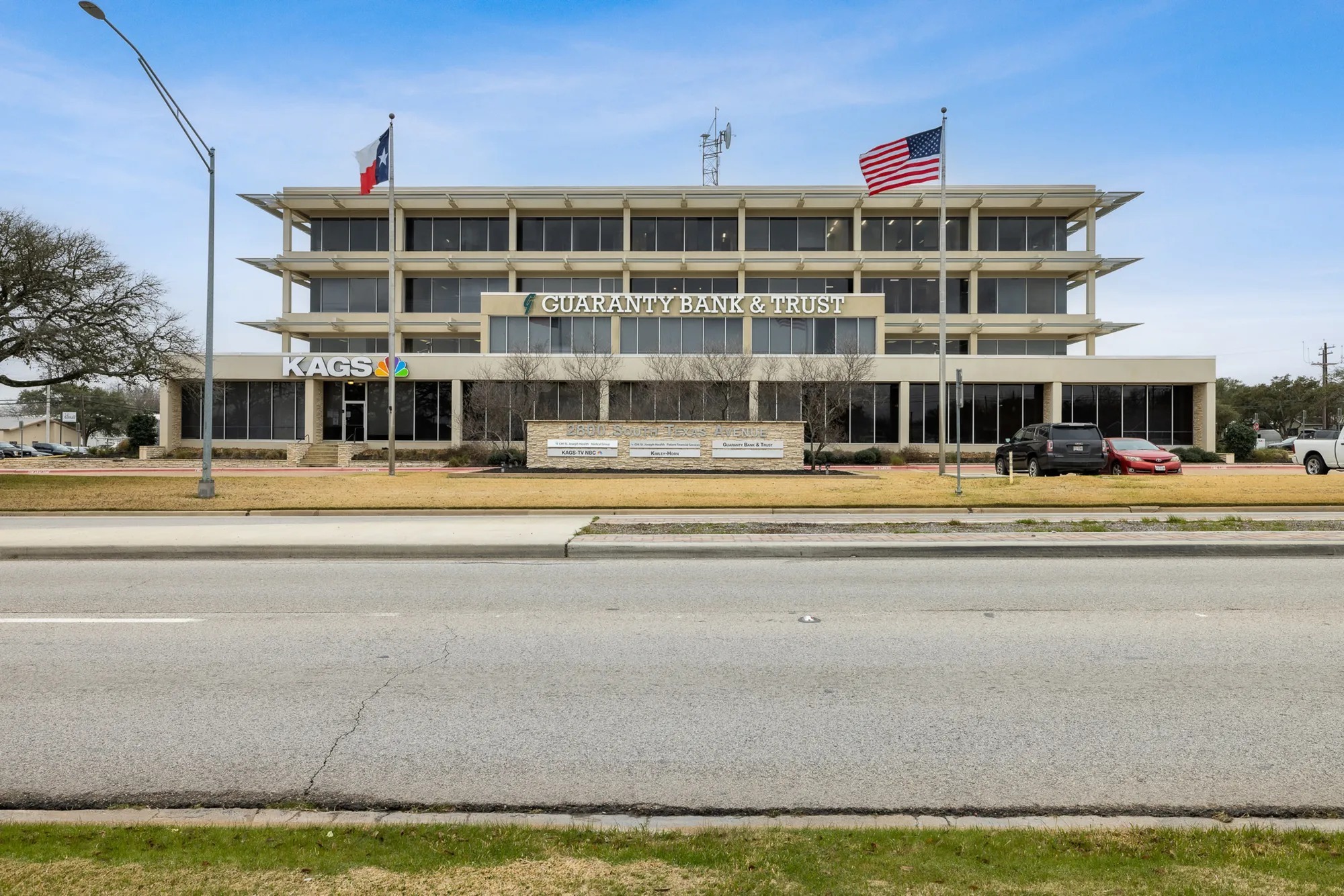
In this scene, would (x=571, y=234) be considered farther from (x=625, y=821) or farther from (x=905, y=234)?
(x=625, y=821)

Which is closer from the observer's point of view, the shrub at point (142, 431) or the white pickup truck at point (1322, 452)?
the white pickup truck at point (1322, 452)

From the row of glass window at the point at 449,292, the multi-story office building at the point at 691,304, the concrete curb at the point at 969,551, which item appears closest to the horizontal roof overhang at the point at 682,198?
the multi-story office building at the point at 691,304

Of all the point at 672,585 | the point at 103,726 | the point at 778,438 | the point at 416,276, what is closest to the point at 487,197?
the point at 416,276

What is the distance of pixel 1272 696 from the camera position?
5.54 m

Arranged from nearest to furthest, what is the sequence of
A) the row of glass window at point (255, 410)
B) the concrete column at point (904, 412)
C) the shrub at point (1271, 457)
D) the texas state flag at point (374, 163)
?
the texas state flag at point (374, 163), the shrub at point (1271, 457), the concrete column at point (904, 412), the row of glass window at point (255, 410)

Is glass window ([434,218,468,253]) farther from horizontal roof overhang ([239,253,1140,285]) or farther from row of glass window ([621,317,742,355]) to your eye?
row of glass window ([621,317,742,355])

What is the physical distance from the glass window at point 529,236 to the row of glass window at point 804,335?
1662 centimetres

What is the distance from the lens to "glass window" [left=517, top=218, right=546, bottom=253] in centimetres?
5412

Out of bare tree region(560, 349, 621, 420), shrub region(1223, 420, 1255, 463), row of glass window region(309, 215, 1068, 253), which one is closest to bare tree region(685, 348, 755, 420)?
bare tree region(560, 349, 621, 420)

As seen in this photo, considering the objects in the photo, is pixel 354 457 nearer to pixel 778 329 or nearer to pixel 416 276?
pixel 416 276

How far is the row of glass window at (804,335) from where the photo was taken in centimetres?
4544

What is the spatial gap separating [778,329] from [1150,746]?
137 ft

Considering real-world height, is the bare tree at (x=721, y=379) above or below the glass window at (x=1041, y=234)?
below

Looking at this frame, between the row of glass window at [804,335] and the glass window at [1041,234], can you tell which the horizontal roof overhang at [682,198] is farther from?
the row of glass window at [804,335]
